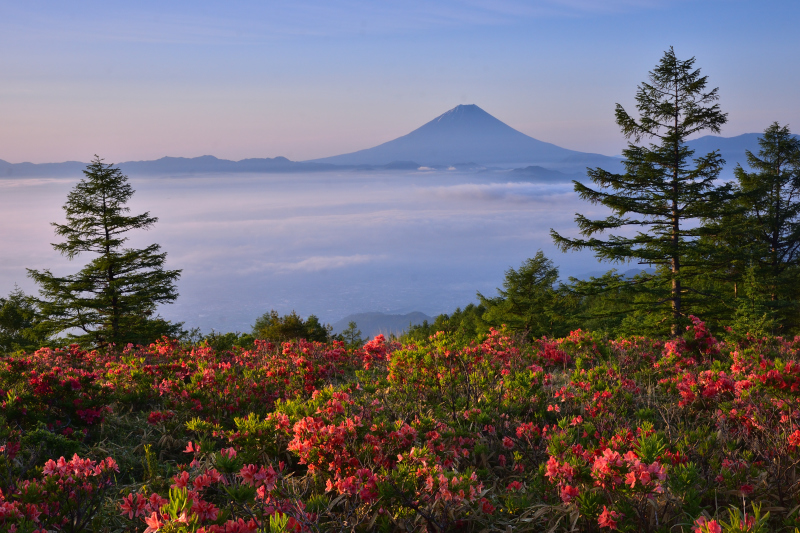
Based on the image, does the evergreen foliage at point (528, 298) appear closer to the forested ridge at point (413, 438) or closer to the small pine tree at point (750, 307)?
the small pine tree at point (750, 307)

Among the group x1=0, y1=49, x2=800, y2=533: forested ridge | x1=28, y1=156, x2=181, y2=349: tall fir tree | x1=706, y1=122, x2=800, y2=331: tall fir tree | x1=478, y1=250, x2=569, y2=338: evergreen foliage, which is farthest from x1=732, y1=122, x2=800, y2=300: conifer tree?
x1=28, y1=156, x2=181, y2=349: tall fir tree

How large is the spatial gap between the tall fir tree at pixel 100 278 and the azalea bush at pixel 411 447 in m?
22.7

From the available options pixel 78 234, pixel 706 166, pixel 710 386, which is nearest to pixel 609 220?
pixel 706 166

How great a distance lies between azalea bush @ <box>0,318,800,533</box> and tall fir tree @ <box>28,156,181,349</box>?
22697mm

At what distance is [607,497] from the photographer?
252 cm

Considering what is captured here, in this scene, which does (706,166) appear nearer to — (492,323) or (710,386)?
(492,323)

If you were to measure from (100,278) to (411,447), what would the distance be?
28.4 meters

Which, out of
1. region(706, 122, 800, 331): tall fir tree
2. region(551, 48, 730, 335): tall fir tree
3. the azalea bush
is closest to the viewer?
the azalea bush

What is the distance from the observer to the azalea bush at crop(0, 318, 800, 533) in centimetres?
245

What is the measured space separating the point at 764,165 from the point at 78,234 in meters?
46.7

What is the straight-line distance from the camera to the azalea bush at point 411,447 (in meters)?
2.45

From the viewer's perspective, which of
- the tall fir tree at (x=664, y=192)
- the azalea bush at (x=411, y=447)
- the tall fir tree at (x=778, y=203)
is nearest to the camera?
the azalea bush at (x=411, y=447)

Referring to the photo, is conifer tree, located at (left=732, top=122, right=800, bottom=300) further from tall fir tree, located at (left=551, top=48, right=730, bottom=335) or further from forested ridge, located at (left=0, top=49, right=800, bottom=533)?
forested ridge, located at (left=0, top=49, right=800, bottom=533)

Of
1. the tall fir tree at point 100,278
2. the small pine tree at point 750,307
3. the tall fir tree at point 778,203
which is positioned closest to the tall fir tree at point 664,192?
the small pine tree at point 750,307
